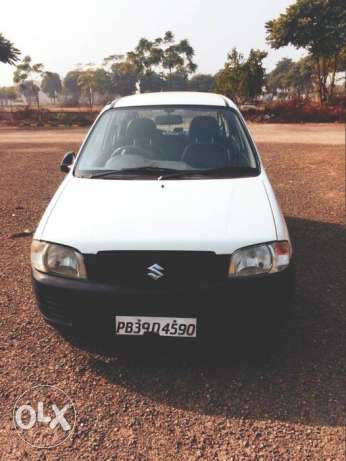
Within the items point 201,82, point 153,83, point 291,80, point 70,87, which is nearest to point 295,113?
point 291,80

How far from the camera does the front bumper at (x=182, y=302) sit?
2385 millimetres

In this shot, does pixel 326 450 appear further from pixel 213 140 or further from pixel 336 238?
pixel 336 238

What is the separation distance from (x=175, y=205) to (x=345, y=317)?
5.84 feet

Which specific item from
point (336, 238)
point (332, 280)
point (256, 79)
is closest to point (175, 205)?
point (332, 280)

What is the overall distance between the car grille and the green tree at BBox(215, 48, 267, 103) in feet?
100.0

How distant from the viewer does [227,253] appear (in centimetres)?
241

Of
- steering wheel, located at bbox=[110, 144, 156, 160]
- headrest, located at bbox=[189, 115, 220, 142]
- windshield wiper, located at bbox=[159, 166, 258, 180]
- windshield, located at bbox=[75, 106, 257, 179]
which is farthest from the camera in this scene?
headrest, located at bbox=[189, 115, 220, 142]

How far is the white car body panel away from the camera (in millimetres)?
2438

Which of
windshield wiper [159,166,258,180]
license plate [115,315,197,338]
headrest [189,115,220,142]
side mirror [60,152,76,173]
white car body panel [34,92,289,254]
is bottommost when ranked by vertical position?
license plate [115,315,197,338]

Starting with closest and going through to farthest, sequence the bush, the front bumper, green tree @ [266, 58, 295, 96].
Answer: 1. the front bumper
2. the bush
3. green tree @ [266, 58, 295, 96]

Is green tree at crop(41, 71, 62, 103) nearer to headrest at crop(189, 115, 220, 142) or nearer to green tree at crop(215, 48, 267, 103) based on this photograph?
green tree at crop(215, 48, 267, 103)

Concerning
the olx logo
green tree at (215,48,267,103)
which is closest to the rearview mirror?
the olx logo

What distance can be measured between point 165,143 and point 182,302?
6.04 feet

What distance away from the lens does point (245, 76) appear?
30094 mm
